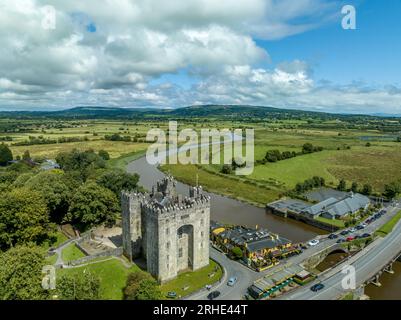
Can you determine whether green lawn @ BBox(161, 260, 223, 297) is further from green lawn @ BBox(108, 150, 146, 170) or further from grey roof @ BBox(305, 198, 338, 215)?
green lawn @ BBox(108, 150, 146, 170)

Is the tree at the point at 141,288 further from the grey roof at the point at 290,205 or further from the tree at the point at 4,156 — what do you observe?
the tree at the point at 4,156

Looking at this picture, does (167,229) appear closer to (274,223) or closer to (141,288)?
(141,288)

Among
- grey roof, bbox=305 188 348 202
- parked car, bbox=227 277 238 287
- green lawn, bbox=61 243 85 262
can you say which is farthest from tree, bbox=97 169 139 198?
grey roof, bbox=305 188 348 202

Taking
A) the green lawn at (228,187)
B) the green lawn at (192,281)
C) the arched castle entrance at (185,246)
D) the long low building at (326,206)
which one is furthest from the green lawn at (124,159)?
the green lawn at (192,281)

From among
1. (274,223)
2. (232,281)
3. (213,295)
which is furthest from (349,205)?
(213,295)

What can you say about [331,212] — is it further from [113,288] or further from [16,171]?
[16,171]
